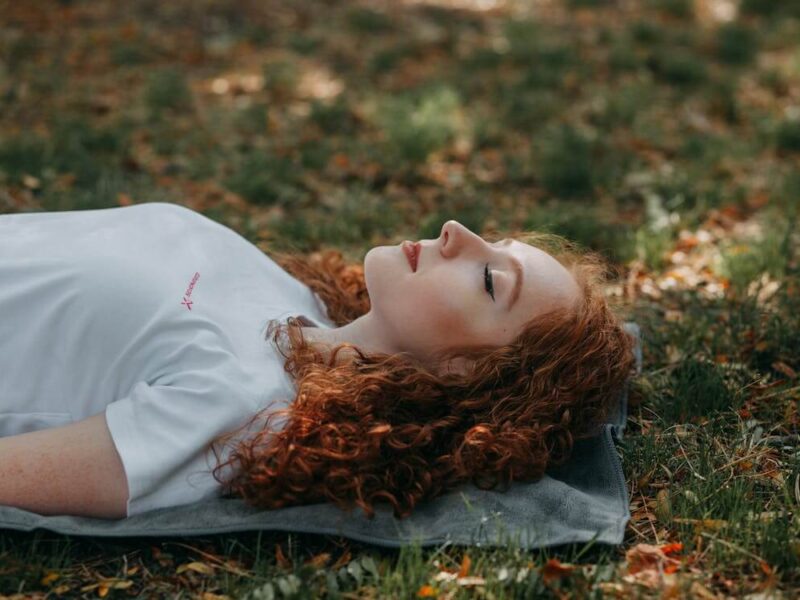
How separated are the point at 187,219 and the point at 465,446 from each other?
1.25m

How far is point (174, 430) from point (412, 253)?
0.89m

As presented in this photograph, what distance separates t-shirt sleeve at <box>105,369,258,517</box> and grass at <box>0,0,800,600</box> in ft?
0.59

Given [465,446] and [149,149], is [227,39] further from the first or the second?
[465,446]

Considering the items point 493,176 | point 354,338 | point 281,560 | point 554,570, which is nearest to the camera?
point 554,570

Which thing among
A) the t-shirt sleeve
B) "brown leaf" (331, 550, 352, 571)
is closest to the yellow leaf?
the t-shirt sleeve

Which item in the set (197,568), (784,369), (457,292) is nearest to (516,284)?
(457,292)

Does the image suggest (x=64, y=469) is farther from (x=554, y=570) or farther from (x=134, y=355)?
(x=554, y=570)

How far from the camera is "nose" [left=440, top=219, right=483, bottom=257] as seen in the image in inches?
109

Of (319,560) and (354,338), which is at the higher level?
(354,338)

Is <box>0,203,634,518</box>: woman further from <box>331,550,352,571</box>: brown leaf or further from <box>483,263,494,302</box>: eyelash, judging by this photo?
<box>331,550,352,571</box>: brown leaf

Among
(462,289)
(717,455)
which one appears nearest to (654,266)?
(717,455)

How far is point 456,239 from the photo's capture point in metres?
2.78

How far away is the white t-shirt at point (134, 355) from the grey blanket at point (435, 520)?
2.8 inches

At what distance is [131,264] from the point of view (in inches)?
108
